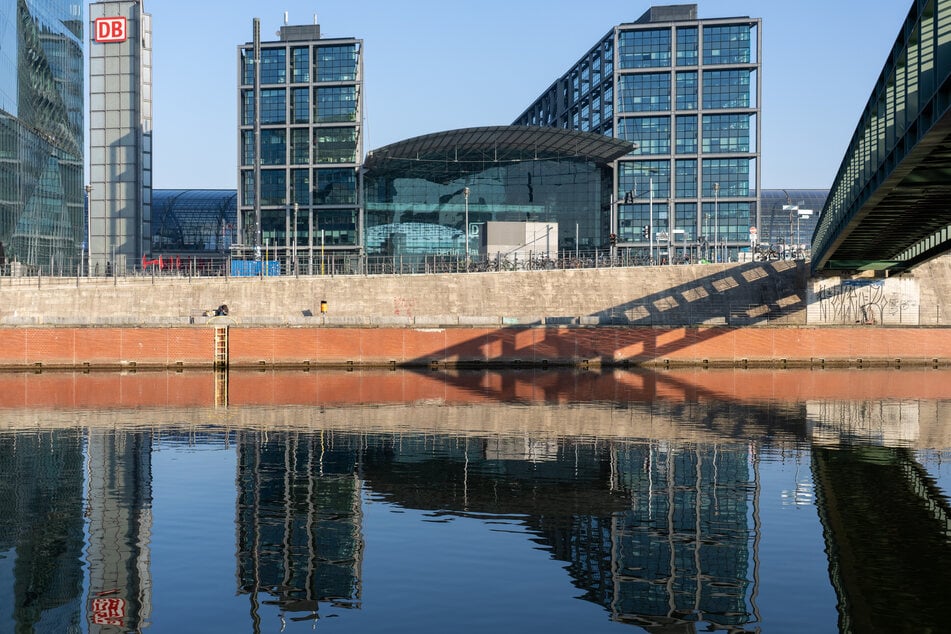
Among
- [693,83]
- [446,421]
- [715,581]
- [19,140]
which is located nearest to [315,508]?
[715,581]

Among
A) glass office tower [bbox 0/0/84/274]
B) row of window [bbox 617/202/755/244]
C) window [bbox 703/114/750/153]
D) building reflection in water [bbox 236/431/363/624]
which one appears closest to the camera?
building reflection in water [bbox 236/431/363/624]

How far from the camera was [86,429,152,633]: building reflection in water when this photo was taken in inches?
653

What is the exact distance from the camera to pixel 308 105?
106m

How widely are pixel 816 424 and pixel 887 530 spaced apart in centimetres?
1758

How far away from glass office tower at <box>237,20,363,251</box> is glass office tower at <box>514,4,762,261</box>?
26.7 m

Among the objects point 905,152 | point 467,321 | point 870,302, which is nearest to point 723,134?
point 870,302

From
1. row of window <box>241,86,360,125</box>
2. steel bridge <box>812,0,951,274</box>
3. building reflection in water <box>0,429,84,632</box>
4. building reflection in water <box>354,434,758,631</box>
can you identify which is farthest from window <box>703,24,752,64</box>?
building reflection in water <box>0,429,84,632</box>

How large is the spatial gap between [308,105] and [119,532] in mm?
87990

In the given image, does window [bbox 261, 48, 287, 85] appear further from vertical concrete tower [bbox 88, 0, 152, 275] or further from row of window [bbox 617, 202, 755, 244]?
row of window [bbox 617, 202, 755, 244]

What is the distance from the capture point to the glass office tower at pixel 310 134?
4134 inches

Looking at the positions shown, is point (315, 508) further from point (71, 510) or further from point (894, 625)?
point (894, 625)

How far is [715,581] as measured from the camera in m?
18.1

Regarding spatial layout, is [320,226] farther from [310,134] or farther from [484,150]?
[484,150]

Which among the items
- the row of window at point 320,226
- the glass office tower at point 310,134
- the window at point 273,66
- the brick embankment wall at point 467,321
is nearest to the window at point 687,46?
the glass office tower at point 310,134
